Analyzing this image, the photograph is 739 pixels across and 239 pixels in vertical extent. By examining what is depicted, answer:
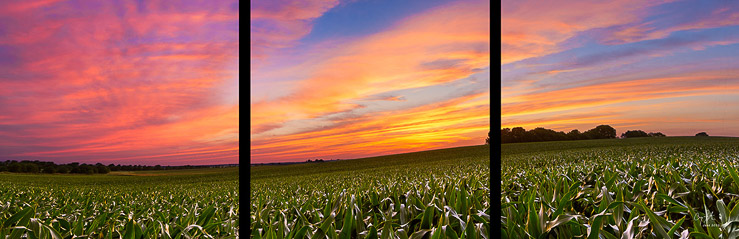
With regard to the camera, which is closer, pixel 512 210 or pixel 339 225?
pixel 512 210

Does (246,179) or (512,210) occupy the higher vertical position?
(246,179)

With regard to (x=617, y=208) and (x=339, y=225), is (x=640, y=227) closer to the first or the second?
(x=617, y=208)

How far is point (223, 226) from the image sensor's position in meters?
2.29

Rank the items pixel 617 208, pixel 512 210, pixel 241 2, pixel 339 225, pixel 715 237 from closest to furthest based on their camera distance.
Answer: pixel 241 2 < pixel 715 237 < pixel 617 208 < pixel 512 210 < pixel 339 225

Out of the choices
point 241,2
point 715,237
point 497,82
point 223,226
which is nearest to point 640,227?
point 715,237

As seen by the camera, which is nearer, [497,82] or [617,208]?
[497,82]

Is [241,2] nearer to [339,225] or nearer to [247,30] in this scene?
[247,30]

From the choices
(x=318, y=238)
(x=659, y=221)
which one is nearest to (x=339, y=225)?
(x=318, y=238)

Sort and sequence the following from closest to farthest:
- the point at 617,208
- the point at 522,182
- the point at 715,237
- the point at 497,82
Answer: the point at 497,82
the point at 715,237
the point at 617,208
the point at 522,182

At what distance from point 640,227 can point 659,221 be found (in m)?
0.08

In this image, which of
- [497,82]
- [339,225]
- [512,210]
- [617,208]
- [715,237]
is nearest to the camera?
[497,82]

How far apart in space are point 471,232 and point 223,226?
52.4 inches

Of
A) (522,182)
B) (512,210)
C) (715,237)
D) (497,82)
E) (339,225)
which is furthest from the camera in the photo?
(522,182)

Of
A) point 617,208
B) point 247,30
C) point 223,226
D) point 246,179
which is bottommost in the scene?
point 223,226
